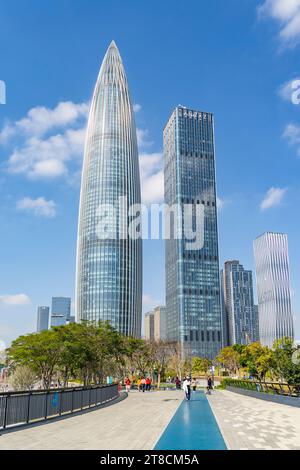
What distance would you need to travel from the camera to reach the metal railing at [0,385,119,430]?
49.6 ft

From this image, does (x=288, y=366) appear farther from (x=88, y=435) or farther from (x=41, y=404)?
(x=88, y=435)

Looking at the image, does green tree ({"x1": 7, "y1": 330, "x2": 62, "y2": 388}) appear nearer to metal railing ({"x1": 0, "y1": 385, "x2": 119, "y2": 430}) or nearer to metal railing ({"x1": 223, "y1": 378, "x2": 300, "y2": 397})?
metal railing ({"x1": 0, "y1": 385, "x2": 119, "y2": 430})

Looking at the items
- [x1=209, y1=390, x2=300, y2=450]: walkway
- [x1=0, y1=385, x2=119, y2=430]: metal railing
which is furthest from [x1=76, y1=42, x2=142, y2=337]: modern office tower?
A: [x1=209, y1=390, x2=300, y2=450]: walkway

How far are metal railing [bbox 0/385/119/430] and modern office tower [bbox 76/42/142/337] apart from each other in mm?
149722

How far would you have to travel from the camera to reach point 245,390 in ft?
141

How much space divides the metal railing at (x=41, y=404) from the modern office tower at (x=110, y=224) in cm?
14972

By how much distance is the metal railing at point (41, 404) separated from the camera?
1511 centimetres

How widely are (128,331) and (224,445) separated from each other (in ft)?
548

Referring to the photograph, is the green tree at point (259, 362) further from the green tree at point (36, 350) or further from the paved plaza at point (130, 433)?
the paved plaza at point (130, 433)

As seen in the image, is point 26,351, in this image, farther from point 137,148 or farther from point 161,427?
point 137,148

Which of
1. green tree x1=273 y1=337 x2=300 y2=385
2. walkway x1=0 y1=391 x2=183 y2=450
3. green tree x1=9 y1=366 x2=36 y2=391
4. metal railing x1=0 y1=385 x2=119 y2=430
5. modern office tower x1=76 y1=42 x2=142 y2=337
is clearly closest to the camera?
walkway x1=0 y1=391 x2=183 y2=450

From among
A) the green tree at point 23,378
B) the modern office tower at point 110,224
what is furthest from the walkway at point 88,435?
the modern office tower at point 110,224

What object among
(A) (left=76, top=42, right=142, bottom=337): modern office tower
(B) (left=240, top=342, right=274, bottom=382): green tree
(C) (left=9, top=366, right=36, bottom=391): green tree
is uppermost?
(A) (left=76, top=42, right=142, bottom=337): modern office tower

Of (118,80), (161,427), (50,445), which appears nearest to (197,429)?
(161,427)
